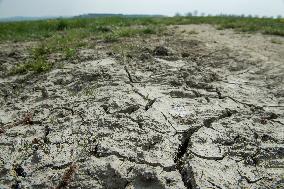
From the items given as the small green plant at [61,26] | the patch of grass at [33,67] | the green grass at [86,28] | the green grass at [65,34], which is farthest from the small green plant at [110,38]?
the small green plant at [61,26]

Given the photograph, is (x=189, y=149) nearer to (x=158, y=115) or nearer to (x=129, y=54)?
(x=158, y=115)

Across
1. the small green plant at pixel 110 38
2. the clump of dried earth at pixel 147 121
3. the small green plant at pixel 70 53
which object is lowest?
the clump of dried earth at pixel 147 121

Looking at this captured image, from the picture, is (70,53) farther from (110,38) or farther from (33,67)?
(110,38)

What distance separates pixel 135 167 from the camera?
3.83 m

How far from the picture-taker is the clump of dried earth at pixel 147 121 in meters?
3.77

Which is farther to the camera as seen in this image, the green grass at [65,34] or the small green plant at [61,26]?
the small green plant at [61,26]

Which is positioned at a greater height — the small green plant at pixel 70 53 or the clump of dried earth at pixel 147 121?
the small green plant at pixel 70 53

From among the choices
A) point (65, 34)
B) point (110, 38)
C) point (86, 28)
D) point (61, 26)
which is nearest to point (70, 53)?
point (110, 38)

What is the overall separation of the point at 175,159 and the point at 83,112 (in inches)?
59.1

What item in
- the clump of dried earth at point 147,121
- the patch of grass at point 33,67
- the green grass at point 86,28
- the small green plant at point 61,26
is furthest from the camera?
the small green plant at point 61,26

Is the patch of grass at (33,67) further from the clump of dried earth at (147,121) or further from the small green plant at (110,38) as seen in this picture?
the small green plant at (110,38)

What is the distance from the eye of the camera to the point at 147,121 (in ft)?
15.0

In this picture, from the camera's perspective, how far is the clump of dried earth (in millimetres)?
3773

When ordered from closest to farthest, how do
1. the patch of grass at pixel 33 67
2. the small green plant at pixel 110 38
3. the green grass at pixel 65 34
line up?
the patch of grass at pixel 33 67
the green grass at pixel 65 34
the small green plant at pixel 110 38
